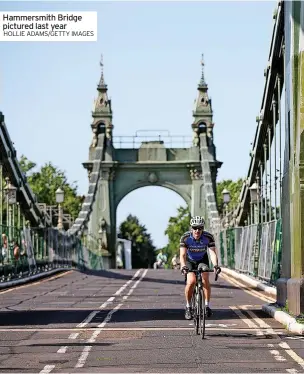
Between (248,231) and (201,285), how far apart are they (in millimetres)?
26462

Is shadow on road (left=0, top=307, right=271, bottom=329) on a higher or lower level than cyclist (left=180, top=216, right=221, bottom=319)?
lower

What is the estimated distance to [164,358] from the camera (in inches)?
548

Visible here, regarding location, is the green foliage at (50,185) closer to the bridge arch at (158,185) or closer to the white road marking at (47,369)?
the bridge arch at (158,185)

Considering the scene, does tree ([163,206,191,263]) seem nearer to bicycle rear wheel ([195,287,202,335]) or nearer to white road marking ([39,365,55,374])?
bicycle rear wheel ([195,287,202,335])

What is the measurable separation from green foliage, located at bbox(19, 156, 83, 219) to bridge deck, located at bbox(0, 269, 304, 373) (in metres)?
82.2

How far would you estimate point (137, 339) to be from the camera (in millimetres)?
16312

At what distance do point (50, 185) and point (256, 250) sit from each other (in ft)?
245

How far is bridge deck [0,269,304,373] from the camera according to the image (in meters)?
13.2

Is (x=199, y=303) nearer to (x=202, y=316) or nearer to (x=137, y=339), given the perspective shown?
(x=202, y=316)

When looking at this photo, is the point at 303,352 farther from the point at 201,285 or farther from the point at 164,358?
the point at 201,285

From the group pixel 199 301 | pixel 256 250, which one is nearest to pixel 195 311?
pixel 199 301

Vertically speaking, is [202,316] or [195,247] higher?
[195,247]

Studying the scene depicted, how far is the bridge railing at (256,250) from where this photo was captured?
31750 millimetres

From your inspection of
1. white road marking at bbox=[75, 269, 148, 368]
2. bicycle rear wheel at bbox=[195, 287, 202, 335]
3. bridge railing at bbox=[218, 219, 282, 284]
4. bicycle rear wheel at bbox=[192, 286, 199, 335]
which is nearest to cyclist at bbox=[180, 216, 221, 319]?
bicycle rear wheel at bbox=[192, 286, 199, 335]
